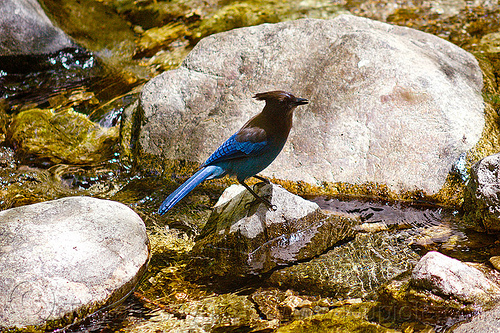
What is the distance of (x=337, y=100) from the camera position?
5.52m

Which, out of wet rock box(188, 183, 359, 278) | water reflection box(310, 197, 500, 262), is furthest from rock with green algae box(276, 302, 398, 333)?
water reflection box(310, 197, 500, 262)

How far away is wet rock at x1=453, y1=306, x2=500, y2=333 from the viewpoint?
3.04 meters

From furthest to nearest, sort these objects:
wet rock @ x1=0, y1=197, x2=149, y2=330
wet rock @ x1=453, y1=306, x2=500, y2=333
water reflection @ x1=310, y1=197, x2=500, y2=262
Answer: water reflection @ x1=310, y1=197, x2=500, y2=262, wet rock @ x1=0, y1=197, x2=149, y2=330, wet rock @ x1=453, y1=306, x2=500, y2=333

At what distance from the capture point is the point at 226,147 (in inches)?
175

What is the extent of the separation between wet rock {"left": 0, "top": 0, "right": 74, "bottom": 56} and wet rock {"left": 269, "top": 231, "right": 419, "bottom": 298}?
18.2 feet

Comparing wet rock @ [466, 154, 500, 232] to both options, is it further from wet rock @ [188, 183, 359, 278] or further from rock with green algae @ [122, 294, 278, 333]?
rock with green algae @ [122, 294, 278, 333]

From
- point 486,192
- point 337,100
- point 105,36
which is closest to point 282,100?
point 337,100

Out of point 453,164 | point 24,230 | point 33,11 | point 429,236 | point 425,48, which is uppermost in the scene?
point 33,11

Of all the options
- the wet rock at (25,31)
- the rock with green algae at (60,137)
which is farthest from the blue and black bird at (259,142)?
the wet rock at (25,31)

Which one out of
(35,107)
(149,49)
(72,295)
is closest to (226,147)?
(72,295)

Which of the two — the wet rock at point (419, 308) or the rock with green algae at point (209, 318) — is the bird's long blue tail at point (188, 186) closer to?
the rock with green algae at point (209, 318)

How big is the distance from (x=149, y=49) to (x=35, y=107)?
Answer: 7.58 feet

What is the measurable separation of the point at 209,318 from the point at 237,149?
4.75 ft

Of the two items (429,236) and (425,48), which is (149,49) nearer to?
(425,48)
